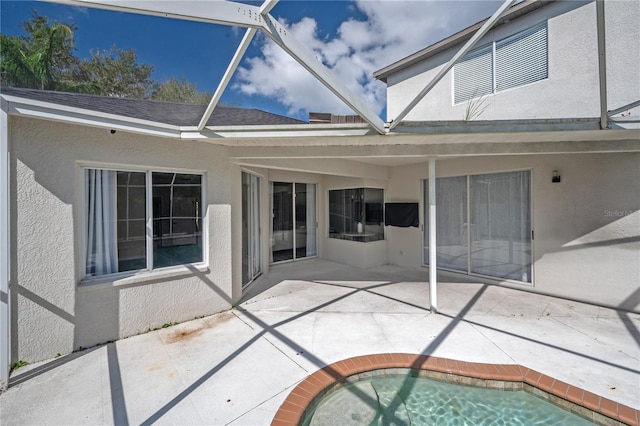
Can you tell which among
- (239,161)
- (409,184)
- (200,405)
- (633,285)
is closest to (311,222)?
(409,184)

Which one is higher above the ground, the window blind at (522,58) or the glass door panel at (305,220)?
the window blind at (522,58)

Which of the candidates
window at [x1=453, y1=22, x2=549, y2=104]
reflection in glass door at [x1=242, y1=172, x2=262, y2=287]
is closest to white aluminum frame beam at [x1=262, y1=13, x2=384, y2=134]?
reflection in glass door at [x1=242, y1=172, x2=262, y2=287]

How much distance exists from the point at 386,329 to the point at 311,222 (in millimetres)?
6319

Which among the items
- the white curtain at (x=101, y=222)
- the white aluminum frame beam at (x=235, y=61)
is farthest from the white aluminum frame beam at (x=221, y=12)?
the white curtain at (x=101, y=222)

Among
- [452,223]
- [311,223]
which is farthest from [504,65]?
[311,223]

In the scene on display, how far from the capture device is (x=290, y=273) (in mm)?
8922

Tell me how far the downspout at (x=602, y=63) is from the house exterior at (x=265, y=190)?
142 mm

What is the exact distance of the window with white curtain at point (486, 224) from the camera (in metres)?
7.35

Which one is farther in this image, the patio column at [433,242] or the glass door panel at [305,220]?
the glass door panel at [305,220]

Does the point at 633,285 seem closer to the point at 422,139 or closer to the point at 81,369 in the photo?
the point at 422,139

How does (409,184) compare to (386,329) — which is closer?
(386,329)

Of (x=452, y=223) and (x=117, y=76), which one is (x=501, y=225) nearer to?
(x=452, y=223)

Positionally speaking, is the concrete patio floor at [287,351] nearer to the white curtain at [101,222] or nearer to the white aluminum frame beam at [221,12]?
the white curtain at [101,222]

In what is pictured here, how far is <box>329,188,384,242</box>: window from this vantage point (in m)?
10.1
